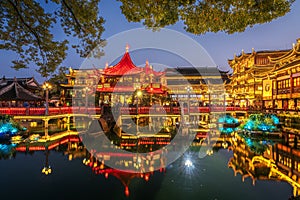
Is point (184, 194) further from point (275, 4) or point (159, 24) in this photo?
point (275, 4)

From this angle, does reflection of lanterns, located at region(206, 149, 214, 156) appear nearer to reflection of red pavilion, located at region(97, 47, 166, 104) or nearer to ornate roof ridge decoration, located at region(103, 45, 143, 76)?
reflection of red pavilion, located at region(97, 47, 166, 104)

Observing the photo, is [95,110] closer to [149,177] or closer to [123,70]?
[123,70]

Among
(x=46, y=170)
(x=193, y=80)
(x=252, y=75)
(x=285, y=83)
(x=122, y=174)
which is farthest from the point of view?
(x=193, y=80)

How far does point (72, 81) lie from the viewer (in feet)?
121

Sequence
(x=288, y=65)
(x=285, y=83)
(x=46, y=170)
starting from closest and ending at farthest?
(x=46, y=170)
(x=288, y=65)
(x=285, y=83)

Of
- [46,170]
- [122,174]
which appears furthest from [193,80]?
[46,170]

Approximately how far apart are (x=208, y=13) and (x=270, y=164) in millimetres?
8760

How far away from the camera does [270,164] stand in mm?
10516

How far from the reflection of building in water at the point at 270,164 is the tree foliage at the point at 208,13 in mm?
6250

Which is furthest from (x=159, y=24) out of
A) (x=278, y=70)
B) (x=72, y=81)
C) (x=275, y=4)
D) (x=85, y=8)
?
(x=72, y=81)

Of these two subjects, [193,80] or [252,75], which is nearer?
[252,75]

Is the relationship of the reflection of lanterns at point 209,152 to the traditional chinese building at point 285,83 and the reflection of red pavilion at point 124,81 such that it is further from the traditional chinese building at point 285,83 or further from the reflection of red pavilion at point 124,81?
the traditional chinese building at point 285,83

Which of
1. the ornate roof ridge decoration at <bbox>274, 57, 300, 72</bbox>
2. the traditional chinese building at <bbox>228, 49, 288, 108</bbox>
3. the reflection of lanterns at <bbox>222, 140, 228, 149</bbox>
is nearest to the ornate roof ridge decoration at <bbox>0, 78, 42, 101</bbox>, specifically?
the reflection of lanterns at <bbox>222, 140, 228, 149</bbox>

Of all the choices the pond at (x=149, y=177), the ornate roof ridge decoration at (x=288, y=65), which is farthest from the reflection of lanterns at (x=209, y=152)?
the ornate roof ridge decoration at (x=288, y=65)
